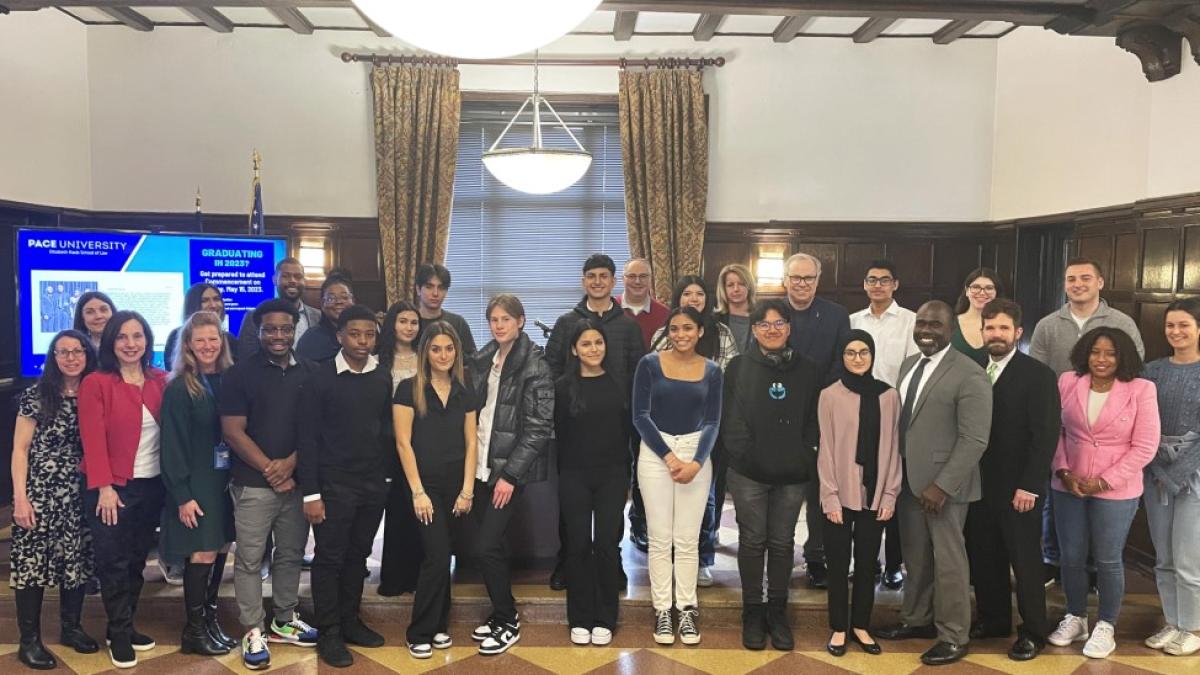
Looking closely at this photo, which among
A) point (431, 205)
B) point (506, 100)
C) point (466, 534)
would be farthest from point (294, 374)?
point (506, 100)

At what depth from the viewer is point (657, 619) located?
4.01 m

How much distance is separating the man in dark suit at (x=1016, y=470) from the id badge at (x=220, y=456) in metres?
Answer: 3.37

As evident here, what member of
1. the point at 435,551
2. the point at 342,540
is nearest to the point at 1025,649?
the point at 435,551

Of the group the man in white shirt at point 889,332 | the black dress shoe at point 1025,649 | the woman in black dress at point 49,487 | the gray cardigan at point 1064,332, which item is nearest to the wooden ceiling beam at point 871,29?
the man in white shirt at point 889,332

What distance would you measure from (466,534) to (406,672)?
2.25 ft

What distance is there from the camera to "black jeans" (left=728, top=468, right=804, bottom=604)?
3.82 metres

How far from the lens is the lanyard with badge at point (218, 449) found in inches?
144

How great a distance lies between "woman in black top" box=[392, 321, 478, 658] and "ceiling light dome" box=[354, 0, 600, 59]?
2.27m

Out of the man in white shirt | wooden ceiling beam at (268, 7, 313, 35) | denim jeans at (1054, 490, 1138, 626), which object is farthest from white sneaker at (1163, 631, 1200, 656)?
wooden ceiling beam at (268, 7, 313, 35)

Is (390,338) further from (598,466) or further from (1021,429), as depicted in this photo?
(1021,429)

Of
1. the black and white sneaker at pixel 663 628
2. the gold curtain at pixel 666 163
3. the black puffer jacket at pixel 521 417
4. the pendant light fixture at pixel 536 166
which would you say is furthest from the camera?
the gold curtain at pixel 666 163

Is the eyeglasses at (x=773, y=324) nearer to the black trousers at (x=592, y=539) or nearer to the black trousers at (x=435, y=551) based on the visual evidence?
the black trousers at (x=592, y=539)

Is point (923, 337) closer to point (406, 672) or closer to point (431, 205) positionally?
point (406, 672)

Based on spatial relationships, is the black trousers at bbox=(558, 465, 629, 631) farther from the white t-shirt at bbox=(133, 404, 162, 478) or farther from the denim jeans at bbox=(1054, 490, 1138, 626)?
the denim jeans at bbox=(1054, 490, 1138, 626)
